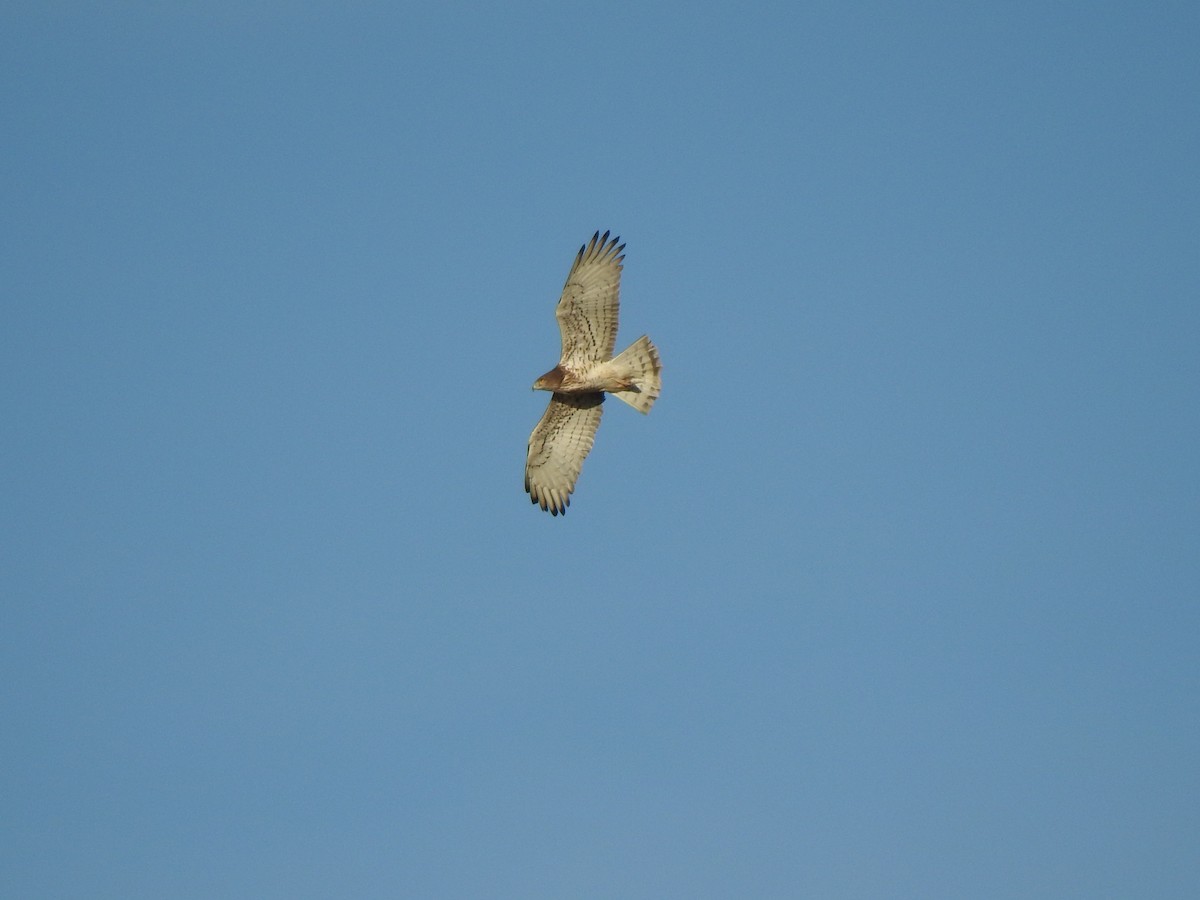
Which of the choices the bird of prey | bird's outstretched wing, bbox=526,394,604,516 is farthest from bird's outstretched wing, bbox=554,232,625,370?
bird's outstretched wing, bbox=526,394,604,516

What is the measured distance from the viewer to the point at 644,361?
22.8 metres

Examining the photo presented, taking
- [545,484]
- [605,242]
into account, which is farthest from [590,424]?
[605,242]

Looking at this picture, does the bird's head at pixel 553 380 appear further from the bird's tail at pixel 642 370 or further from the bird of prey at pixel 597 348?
the bird's tail at pixel 642 370

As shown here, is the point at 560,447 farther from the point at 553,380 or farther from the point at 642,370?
the point at 642,370

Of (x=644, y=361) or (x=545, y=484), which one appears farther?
(x=545, y=484)

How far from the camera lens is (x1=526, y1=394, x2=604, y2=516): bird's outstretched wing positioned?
24031 millimetres

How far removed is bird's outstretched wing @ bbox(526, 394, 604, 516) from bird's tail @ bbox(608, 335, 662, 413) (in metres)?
0.91

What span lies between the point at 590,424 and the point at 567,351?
5.24 ft

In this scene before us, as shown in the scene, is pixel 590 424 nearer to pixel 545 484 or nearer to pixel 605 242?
pixel 545 484

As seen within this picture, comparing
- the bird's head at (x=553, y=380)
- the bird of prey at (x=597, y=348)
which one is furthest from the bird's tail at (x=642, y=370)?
the bird's head at (x=553, y=380)

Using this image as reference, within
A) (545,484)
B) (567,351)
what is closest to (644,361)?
(567,351)

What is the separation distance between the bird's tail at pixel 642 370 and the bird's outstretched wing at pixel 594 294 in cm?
28

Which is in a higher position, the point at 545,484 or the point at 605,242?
the point at 605,242

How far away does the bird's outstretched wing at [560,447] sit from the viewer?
946 inches
